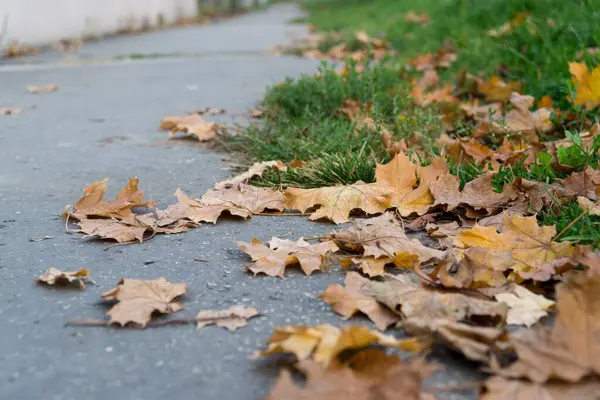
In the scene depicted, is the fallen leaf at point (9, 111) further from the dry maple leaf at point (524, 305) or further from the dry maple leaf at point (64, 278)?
the dry maple leaf at point (524, 305)

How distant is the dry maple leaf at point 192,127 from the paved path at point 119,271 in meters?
0.07

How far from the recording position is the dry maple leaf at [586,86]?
2629 millimetres

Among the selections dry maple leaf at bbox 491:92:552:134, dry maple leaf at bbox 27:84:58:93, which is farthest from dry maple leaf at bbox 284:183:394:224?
dry maple leaf at bbox 27:84:58:93

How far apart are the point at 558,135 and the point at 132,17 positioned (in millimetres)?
8315

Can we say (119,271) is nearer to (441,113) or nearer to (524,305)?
(524,305)

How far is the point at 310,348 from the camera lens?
45.2 inches

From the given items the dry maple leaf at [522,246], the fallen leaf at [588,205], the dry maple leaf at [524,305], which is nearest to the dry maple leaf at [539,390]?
the dry maple leaf at [524,305]

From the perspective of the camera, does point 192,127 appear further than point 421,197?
Yes

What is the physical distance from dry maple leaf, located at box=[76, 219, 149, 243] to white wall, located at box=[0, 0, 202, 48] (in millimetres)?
4940

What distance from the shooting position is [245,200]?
206cm

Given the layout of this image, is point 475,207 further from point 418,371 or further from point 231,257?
point 418,371

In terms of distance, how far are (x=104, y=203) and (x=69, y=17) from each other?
21.2 ft

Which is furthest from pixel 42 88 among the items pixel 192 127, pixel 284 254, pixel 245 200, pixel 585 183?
pixel 585 183

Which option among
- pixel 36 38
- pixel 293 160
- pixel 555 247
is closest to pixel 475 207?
pixel 555 247
